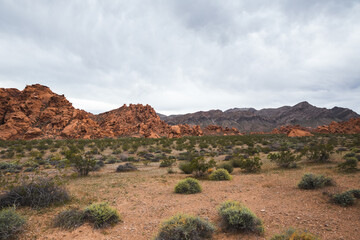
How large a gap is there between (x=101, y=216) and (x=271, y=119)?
135 m

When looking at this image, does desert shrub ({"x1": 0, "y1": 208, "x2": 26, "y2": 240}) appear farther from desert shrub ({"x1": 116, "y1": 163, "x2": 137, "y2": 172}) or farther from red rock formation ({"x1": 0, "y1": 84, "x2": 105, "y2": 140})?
red rock formation ({"x1": 0, "y1": 84, "x2": 105, "y2": 140})

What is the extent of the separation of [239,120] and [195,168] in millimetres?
114604

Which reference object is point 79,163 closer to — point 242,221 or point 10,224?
point 10,224

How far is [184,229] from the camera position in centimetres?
382

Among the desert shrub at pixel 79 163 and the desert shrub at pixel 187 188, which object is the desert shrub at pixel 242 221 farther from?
the desert shrub at pixel 79 163

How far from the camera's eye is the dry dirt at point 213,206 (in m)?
4.25

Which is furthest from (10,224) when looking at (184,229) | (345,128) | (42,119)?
(345,128)

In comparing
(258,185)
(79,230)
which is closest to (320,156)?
(258,185)

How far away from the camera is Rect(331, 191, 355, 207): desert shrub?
17.1 feet

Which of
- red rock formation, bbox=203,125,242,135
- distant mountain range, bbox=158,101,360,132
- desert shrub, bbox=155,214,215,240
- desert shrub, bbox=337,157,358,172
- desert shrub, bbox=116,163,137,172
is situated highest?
distant mountain range, bbox=158,101,360,132

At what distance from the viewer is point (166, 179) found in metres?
9.95

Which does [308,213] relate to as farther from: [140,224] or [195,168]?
[195,168]

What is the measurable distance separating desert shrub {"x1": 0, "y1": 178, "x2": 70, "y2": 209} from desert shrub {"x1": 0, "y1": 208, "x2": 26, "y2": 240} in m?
1.44

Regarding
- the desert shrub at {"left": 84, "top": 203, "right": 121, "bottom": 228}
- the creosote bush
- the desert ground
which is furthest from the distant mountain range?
the desert shrub at {"left": 84, "top": 203, "right": 121, "bottom": 228}
